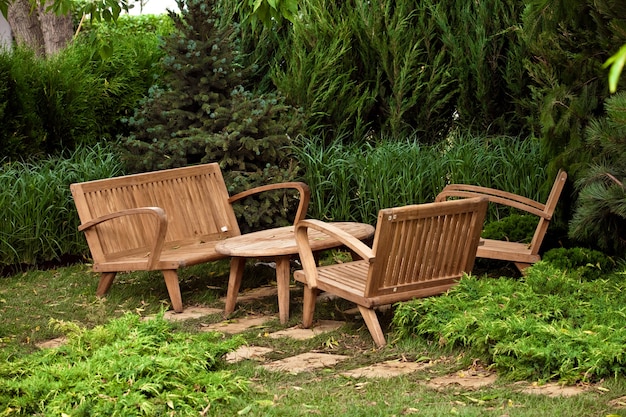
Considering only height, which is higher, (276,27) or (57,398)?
(276,27)

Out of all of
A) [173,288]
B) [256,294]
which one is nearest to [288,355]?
[173,288]

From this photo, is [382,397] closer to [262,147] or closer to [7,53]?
[262,147]

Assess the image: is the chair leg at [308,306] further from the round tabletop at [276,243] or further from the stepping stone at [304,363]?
the stepping stone at [304,363]

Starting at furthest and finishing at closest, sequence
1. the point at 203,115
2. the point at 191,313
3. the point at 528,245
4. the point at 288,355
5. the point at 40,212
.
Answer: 1. the point at 203,115
2. the point at 40,212
3. the point at 528,245
4. the point at 191,313
5. the point at 288,355

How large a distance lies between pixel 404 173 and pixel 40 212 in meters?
3.30

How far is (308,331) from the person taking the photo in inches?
244

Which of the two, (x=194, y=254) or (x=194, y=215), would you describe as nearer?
(x=194, y=254)

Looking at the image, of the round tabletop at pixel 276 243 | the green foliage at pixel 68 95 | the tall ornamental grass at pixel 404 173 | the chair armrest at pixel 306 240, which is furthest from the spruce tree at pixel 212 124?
the chair armrest at pixel 306 240

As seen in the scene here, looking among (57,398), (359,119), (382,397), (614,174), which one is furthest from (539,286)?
(359,119)

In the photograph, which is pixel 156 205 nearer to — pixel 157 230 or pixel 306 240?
pixel 157 230

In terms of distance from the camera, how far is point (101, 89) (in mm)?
9656

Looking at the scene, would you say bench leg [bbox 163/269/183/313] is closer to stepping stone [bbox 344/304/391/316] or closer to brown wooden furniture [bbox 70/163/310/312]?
brown wooden furniture [bbox 70/163/310/312]

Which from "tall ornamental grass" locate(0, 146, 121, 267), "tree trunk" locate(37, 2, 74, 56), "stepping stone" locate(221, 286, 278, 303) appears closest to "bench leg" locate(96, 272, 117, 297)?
"stepping stone" locate(221, 286, 278, 303)

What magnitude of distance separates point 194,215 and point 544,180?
10.1 feet
